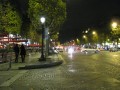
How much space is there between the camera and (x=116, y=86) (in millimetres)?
16391

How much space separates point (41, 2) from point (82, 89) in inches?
1500

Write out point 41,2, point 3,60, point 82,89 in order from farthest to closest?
1. point 41,2
2. point 3,60
3. point 82,89

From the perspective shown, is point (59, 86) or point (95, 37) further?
point (95, 37)

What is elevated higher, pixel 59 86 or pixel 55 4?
pixel 55 4

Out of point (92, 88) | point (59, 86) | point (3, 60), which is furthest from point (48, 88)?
point (3, 60)

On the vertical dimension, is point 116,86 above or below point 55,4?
below

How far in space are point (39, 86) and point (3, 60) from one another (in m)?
18.8

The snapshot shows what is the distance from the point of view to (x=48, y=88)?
1591 cm

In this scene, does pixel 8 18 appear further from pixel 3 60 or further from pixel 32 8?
pixel 3 60

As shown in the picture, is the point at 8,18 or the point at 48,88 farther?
the point at 8,18

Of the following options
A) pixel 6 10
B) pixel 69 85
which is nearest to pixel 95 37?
pixel 6 10

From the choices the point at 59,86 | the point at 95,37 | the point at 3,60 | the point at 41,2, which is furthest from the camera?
the point at 95,37

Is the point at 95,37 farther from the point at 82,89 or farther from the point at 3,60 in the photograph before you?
the point at 82,89

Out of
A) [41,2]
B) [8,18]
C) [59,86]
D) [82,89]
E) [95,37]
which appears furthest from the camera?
[95,37]
